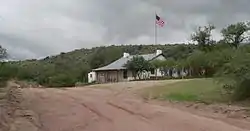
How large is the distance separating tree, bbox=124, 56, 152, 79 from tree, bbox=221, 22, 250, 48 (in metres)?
14.5

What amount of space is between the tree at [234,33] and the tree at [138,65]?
47.7ft

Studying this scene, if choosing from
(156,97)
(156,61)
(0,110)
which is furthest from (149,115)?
(156,61)

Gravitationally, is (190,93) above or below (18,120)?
above

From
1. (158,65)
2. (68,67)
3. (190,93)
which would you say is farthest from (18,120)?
(68,67)

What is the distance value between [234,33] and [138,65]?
56.7 ft

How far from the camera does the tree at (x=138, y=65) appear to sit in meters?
68.7

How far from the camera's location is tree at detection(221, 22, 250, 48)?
57.2 m

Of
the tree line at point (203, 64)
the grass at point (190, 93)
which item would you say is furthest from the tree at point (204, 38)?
the grass at point (190, 93)

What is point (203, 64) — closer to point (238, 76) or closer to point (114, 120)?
point (238, 76)

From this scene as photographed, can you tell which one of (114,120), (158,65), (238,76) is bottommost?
(114,120)

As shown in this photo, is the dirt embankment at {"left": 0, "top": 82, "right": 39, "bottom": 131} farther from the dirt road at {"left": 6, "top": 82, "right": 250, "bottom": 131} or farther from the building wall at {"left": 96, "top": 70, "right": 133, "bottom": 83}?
the building wall at {"left": 96, "top": 70, "right": 133, "bottom": 83}

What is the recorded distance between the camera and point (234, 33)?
5784 centimetres

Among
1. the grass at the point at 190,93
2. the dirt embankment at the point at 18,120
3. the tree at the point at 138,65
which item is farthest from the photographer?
the tree at the point at 138,65

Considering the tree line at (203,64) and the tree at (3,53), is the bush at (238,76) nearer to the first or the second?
the tree line at (203,64)
